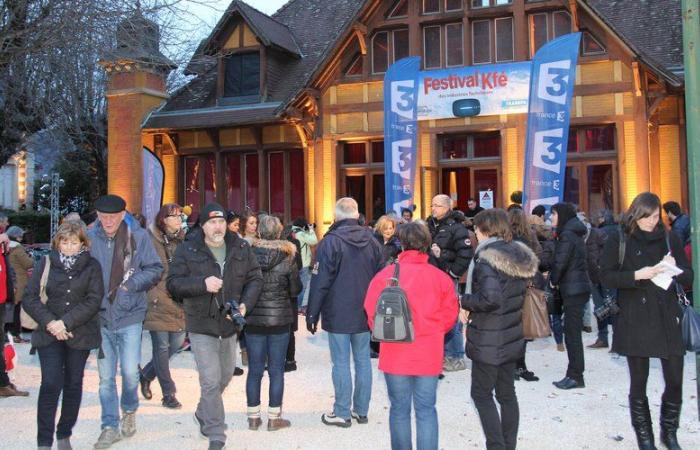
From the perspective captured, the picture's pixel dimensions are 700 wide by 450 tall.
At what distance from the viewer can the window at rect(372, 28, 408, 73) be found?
16.1 metres

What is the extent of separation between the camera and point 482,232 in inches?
194

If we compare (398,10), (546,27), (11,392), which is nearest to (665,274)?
(11,392)

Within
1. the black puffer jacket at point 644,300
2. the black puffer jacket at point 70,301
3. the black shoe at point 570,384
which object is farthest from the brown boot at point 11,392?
the black puffer jacket at point 644,300

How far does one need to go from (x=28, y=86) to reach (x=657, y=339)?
9451 mm

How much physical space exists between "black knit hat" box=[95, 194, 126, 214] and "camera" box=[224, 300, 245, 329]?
122 centimetres

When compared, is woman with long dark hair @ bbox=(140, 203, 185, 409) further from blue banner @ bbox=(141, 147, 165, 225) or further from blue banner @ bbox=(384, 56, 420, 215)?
blue banner @ bbox=(141, 147, 165, 225)

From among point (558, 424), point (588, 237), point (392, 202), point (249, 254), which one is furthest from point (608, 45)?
point (249, 254)

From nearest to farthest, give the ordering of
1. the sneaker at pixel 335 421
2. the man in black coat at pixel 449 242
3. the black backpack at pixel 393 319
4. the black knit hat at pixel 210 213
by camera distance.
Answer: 1. the black backpack at pixel 393 319
2. the black knit hat at pixel 210 213
3. the sneaker at pixel 335 421
4. the man in black coat at pixel 449 242

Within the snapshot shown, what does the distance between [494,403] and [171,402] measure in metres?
3.37

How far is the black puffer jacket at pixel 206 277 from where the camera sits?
503 centimetres

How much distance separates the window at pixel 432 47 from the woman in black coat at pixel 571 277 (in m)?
9.33

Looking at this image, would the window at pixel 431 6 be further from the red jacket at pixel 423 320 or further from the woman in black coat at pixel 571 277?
the red jacket at pixel 423 320

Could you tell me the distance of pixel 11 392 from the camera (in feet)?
23.4

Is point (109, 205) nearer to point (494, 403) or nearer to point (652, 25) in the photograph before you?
point (494, 403)
